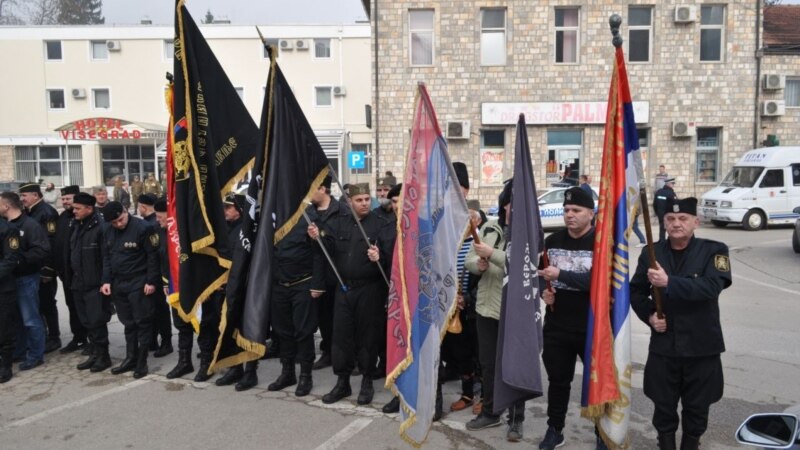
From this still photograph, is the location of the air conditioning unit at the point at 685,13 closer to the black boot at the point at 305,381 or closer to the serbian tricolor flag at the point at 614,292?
the serbian tricolor flag at the point at 614,292

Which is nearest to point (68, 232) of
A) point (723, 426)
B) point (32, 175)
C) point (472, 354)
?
point (472, 354)

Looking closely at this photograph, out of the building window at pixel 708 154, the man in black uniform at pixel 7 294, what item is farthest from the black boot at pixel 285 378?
the building window at pixel 708 154

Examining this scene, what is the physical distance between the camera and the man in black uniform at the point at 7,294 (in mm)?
6727

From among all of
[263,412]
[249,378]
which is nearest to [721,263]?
[263,412]

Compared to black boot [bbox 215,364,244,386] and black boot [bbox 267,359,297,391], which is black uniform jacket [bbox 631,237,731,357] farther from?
black boot [bbox 215,364,244,386]

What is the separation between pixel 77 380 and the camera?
6.71 m

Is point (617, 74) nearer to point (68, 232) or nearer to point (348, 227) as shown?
point (348, 227)

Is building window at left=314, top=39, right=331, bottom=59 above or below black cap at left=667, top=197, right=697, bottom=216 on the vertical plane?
above

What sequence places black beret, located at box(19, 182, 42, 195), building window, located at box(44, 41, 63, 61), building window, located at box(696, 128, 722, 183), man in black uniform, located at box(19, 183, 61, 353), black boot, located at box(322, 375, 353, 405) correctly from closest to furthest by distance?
black boot, located at box(322, 375, 353, 405), man in black uniform, located at box(19, 183, 61, 353), black beret, located at box(19, 182, 42, 195), building window, located at box(696, 128, 722, 183), building window, located at box(44, 41, 63, 61)

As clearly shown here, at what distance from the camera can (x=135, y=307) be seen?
267 inches

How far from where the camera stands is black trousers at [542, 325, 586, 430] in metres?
4.68

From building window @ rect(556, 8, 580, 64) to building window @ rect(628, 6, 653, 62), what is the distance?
1.98 metres

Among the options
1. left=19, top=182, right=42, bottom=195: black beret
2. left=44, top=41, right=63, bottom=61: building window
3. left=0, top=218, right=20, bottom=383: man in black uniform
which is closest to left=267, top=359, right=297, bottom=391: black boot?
left=0, top=218, right=20, bottom=383: man in black uniform

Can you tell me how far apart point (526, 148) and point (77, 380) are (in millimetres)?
5373
